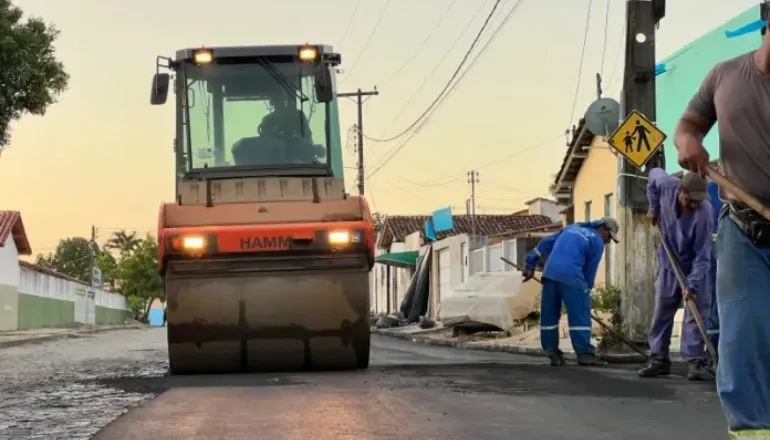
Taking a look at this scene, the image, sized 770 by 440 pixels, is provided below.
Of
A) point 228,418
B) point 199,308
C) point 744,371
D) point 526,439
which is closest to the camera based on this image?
point 744,371

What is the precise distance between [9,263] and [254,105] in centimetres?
3614

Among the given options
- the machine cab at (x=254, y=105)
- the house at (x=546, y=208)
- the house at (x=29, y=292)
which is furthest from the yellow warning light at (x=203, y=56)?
the house at (x=546, y=208)

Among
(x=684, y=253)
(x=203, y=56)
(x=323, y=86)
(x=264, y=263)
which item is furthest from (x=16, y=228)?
(x=684, y=253)

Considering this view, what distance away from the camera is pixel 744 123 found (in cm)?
387

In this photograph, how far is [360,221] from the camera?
971 cm

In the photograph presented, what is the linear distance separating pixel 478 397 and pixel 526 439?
2020 mm

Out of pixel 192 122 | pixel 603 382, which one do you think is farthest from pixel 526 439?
pixel 192 122

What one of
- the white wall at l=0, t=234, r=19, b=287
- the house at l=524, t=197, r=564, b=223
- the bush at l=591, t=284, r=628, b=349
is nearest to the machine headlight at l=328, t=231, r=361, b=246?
the bush at l=591, t=284, r=628, b=349

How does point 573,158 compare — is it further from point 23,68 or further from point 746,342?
point 746,342

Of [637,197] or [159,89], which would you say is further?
[637,197]

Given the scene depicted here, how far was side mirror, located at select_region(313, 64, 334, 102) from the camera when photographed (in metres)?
10.7

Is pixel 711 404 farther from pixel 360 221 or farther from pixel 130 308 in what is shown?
pixel 130 308

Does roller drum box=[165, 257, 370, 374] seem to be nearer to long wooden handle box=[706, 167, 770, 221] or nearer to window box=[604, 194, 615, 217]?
long wooden handle box=[706, 167, 770, 221]

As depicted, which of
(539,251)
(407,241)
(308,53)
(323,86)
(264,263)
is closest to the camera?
(264,263)
